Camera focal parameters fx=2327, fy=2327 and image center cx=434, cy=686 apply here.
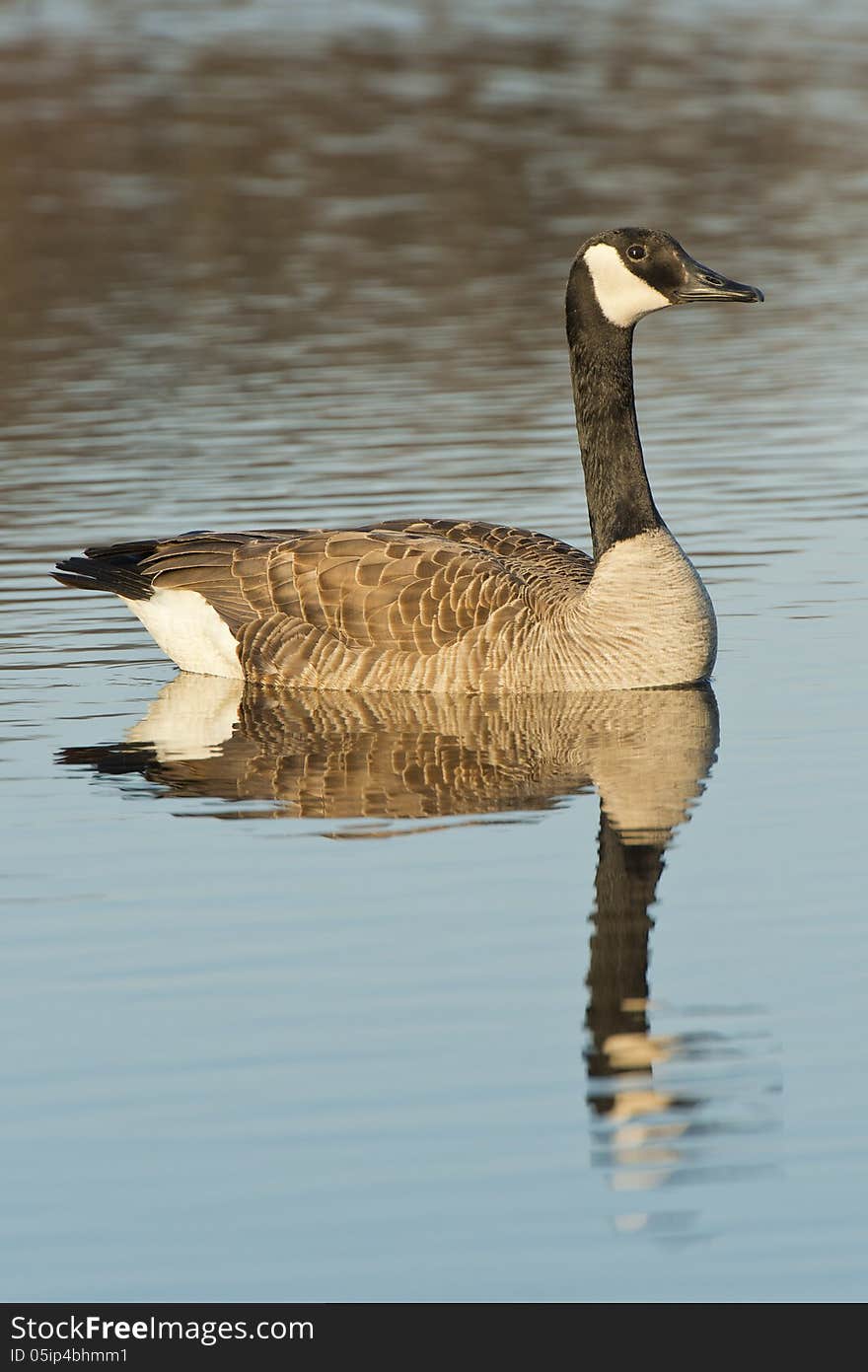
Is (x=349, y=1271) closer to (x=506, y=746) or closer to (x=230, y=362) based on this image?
(x=506, y=746)

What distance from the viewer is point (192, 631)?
50.4ft

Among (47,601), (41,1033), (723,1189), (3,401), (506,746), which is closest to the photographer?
(723,1189)

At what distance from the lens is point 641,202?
35625 millimetres

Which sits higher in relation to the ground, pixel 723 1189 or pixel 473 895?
pixel 473 895

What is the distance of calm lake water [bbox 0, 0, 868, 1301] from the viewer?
23.9 ft

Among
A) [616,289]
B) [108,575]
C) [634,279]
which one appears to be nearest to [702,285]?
[634,279]

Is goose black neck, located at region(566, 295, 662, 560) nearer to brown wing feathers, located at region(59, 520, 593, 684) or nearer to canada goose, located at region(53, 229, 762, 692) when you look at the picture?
canada goose, located at region(53, 229, 762, 692)

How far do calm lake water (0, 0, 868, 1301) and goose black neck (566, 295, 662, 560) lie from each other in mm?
1272

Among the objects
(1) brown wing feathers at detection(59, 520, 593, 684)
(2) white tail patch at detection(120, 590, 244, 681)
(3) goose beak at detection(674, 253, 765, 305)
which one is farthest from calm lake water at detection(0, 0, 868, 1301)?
(3) goose beak at detection(674, 253, 765, 305)

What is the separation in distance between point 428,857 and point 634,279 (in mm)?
5207

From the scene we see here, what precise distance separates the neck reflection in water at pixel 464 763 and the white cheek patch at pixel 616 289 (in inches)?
97.7

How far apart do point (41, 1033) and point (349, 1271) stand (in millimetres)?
2301

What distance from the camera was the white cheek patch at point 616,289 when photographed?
14688mm
